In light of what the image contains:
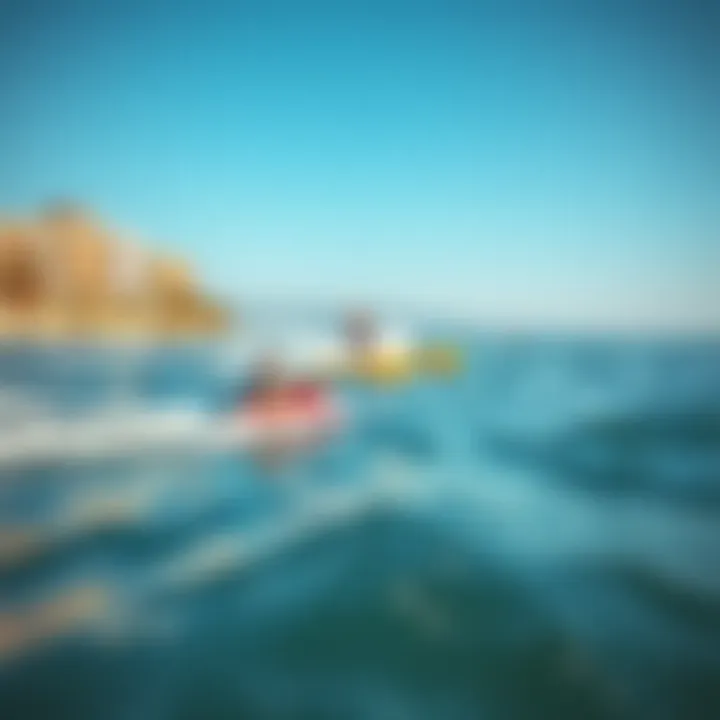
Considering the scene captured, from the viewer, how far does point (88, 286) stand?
5.00 ft

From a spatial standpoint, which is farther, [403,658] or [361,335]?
[361,335]

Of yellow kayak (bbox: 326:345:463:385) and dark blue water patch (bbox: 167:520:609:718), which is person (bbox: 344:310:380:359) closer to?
yellow kayak (bbox: 326:345:463:385)

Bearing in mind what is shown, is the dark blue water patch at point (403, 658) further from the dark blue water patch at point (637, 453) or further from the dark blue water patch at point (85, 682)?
the dark blue water patch at point (637, 453)

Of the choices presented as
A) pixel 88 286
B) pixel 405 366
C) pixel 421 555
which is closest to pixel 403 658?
pixel 421 555

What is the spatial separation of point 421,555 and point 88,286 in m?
0.78

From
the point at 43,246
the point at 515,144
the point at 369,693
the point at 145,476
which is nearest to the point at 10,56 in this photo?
the point at 43,246

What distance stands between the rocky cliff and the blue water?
0.20 feet

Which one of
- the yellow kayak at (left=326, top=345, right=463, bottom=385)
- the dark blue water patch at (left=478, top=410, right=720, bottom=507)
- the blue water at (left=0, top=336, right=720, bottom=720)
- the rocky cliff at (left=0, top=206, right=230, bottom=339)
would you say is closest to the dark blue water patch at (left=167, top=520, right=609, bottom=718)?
the blue water at (left=0, top=336, right=720, bottom=720)

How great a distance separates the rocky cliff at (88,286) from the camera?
58.7 inches

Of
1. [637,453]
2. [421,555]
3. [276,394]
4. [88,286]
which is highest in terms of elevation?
[88,286]

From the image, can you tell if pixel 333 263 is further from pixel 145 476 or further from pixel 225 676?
pixel 225 676

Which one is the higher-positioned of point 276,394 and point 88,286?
point 88,286

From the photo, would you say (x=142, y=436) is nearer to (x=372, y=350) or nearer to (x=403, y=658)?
(x=372, y=350)

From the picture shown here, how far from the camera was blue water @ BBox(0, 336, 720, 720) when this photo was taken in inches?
53.1
